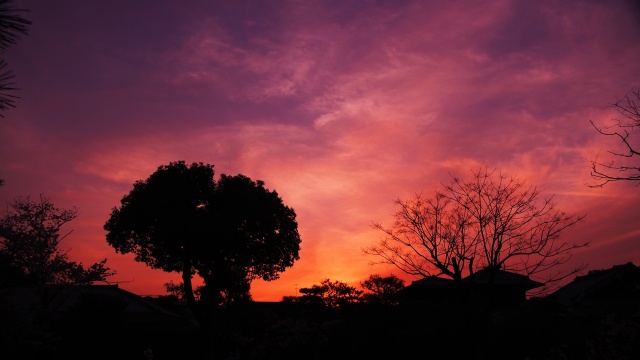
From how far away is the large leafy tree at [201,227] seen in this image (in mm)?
41094

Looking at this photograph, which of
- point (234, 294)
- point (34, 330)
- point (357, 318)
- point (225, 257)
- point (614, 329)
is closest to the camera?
point (614, 329)

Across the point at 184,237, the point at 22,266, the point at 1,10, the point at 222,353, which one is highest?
the point at 184,237

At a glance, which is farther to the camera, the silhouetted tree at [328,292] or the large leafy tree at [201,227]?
the silhouetted tree at [328,292]

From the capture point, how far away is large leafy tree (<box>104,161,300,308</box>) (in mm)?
41094

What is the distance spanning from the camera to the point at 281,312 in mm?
56438

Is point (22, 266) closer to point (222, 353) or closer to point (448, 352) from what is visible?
point (222, 353)

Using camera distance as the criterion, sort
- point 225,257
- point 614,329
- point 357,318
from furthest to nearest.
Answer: point 225,257
point 357,318
point 614,329

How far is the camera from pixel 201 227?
133ft

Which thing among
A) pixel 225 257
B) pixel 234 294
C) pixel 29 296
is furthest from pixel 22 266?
pixel 234 294

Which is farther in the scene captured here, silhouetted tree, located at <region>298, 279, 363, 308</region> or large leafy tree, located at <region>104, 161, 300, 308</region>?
silhouetted tree, located at <region>298, 279, 363, 308</region>

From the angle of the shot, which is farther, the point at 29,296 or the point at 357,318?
the point at 29,296

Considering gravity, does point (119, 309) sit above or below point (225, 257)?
below

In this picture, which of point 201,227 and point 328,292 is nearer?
point 201,227

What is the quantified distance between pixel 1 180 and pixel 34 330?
40.1 feet
